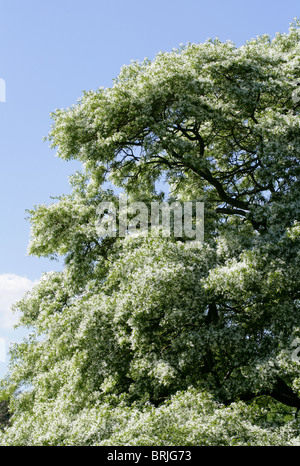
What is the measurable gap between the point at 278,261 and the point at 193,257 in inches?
130

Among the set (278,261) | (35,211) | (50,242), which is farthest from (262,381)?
(35,211)

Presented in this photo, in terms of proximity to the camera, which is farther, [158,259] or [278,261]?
[158,259]

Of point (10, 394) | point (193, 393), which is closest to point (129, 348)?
point (193, 393)

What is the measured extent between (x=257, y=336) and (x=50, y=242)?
10656 mm

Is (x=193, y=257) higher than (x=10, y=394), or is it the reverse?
(x=193, y=257)

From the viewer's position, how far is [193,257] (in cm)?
1652

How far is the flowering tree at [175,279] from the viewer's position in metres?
14.3

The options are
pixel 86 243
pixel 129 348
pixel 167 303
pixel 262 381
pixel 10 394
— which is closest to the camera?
pixel 262 381

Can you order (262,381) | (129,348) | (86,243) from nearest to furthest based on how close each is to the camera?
(262,381)
(129,348)
(86,243)

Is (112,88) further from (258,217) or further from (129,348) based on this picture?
(129,348)

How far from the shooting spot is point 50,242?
830 inches

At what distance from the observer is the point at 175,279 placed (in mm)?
15562

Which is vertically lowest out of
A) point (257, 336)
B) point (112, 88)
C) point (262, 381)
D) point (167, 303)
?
point (262, 381)

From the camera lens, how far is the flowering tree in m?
14.3
